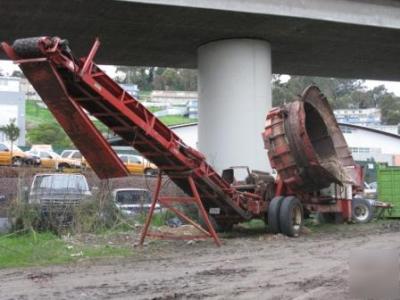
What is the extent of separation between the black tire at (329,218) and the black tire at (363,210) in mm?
Answer: 1319

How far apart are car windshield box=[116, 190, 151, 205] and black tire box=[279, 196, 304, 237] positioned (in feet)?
15.1

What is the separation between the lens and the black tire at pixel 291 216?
1731 centimetres

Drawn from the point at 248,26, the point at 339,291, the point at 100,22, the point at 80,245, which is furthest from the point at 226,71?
the point at 339,291

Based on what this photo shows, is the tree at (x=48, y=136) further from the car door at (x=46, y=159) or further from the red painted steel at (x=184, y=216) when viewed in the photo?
the red painted steel at (x=184, y=216)

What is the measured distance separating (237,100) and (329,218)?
602 cm

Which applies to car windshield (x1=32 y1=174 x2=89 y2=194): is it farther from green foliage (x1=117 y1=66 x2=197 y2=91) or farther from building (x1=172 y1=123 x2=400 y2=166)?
green foliage (x1=117 y1=66 x2=197 y2=91)

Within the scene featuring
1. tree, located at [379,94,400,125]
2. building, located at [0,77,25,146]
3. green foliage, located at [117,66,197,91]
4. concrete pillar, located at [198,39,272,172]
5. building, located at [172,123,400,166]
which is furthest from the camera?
green foliage, located at [117,66,197,91]

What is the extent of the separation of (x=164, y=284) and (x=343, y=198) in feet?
37.4

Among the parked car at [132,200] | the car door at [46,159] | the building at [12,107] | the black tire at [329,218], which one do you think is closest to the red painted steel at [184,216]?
the parked car at [132,200]

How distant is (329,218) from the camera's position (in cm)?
2183

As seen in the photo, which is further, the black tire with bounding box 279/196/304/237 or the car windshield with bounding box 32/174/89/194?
the black tire with bounding box 279/196/304/237

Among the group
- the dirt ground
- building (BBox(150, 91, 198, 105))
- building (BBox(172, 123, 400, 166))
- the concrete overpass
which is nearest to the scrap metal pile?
the dirt ground

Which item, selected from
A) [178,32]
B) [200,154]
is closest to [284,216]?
[200,154]

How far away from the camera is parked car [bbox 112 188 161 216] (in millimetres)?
19000
